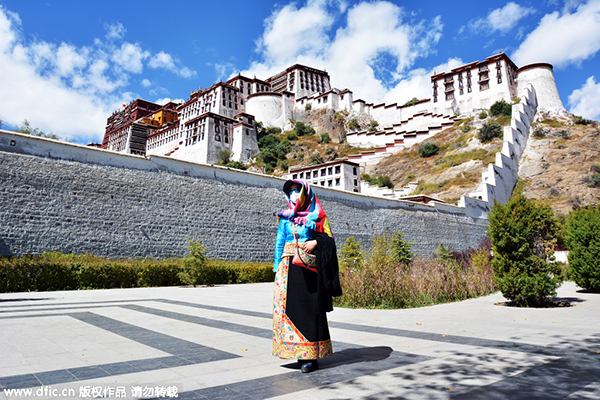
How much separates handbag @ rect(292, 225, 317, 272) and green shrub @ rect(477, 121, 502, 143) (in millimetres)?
48634

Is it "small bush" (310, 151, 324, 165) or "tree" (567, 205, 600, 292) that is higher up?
"small bush" (310, 151, 324, 165)

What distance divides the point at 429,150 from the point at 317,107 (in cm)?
2555

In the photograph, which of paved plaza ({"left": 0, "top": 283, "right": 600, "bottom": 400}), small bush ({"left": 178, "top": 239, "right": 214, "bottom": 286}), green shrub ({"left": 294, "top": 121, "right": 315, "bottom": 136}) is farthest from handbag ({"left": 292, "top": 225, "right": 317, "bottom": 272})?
green shrub ({"left": 294, "top": 121, "right": 315, "bottom": 136})

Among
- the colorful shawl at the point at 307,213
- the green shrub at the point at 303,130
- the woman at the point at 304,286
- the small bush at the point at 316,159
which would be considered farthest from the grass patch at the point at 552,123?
the woman at the point at 304,286

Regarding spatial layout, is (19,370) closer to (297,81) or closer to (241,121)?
(241,121)

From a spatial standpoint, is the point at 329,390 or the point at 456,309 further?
the point at 456,309

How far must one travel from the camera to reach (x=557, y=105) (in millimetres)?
54781

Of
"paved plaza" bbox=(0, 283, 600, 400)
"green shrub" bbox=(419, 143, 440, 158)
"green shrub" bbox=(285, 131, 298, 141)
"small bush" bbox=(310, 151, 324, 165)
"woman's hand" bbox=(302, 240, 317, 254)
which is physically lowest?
"paved plaza" bbox=(0, 283, 600, 400)

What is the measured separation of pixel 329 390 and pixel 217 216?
49.1 feet

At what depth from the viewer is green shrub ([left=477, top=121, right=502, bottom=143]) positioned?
45969 mm

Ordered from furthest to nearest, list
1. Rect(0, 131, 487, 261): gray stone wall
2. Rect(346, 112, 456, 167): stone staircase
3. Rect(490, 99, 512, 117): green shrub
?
Rect(346, 112, 456, 167): stone staircase, Rect(490, 99, 512, 117): green shrub, Rect(0, 131, 487, 261): gray stone wall

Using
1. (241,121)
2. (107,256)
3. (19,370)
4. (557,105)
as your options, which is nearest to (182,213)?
(107,256)

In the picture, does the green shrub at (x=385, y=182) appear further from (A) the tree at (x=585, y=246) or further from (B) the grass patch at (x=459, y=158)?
(A) the tree at (x=585, y=246)

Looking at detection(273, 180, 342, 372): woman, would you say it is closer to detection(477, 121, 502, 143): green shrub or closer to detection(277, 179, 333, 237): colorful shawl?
detection(277, 179, 333, 237): colorful shawl
